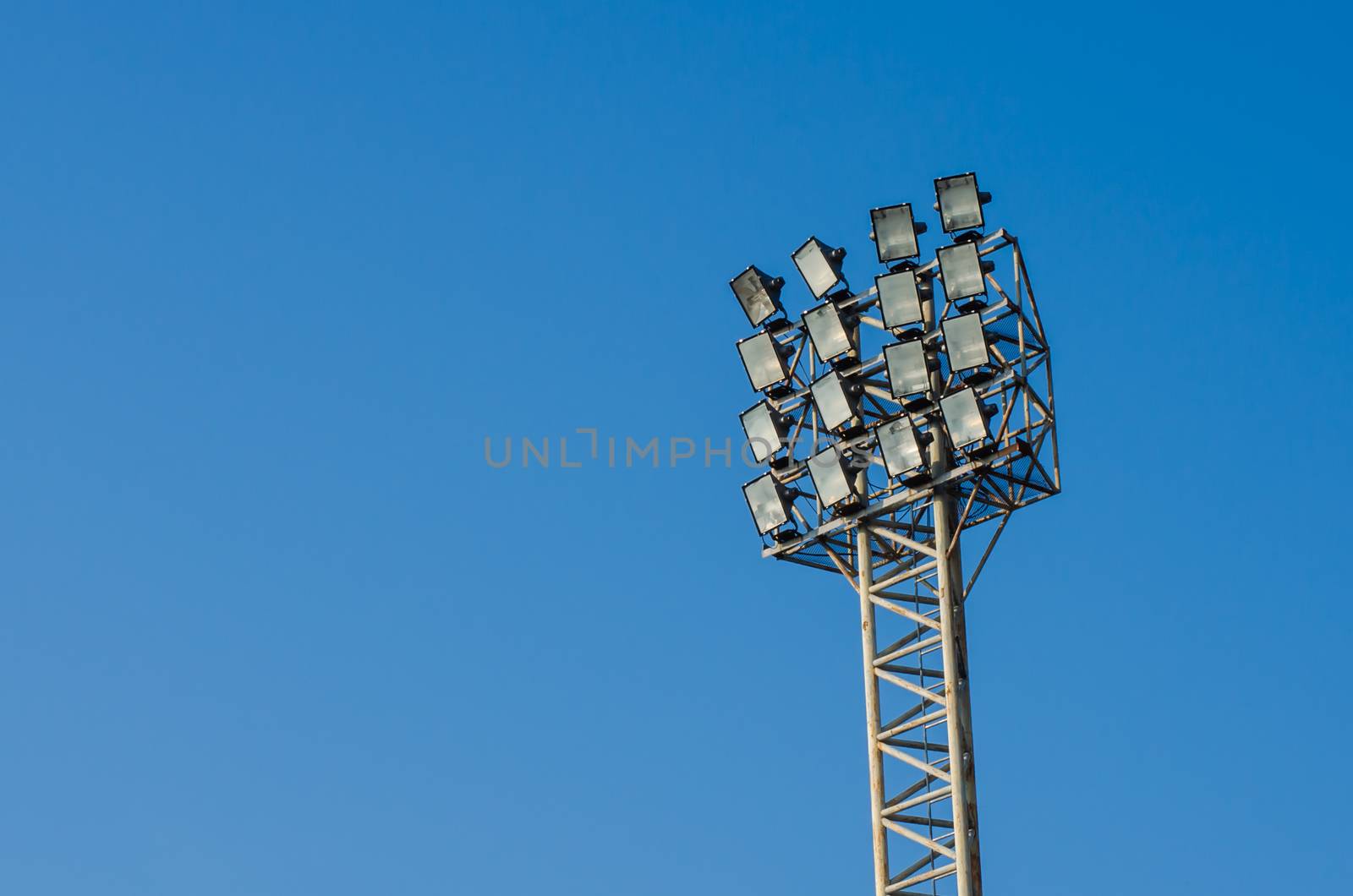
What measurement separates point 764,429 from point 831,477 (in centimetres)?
252

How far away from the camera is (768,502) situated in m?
50.5

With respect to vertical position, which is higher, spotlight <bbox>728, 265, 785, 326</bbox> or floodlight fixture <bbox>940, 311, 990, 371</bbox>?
spotlight <bbox>728, 265, 785, 326</bbox>

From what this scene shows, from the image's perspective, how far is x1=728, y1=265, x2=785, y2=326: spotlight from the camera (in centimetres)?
5203

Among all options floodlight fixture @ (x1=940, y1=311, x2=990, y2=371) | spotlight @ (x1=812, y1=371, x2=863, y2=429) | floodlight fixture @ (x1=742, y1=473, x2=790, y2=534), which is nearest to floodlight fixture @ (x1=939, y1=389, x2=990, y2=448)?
floodlight fixture @ (x1=940, y1=311, x2=990, y2=371)

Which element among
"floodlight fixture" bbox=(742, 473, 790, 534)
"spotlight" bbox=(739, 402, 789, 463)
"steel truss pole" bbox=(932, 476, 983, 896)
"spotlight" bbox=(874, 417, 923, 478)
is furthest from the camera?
"spotlight" bbox=(739, 402, 789, 463)

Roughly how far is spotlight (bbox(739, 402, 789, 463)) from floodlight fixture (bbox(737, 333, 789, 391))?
483 millimetres

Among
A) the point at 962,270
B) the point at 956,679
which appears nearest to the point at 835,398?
the point at 962,270

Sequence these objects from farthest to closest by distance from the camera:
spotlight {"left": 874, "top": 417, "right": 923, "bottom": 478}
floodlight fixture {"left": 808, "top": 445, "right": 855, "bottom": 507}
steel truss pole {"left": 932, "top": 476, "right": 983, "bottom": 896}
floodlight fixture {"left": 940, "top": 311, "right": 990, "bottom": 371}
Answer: floodlight fixture {"left": 808, "top": 445, "right": 855, "bottom": 507} → spotlight {"left": 874, "top": 417, "right": 923, "bottom": 478} → floodlight fixture {"left": 940, "top": 311, "right": 990, "bottom": 371} → steel truss pole {"left": 932, "top": 476, "right": 983, "bottom": 896}

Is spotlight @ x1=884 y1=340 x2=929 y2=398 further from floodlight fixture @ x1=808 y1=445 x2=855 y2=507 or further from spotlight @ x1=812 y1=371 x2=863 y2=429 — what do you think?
floodlight fixture @ x1=808 y1=445 x2=855 y2=507

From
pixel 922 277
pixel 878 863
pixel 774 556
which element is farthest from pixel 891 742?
pixel 922 277

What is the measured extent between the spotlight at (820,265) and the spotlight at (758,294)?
1102 mm

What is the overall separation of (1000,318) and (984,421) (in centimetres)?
225

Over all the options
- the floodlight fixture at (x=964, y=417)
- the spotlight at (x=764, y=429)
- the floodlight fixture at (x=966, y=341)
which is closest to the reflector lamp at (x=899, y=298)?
the floodlight fixture at (x=966, y=341)

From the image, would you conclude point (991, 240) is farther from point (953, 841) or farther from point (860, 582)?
point (953, 841)
